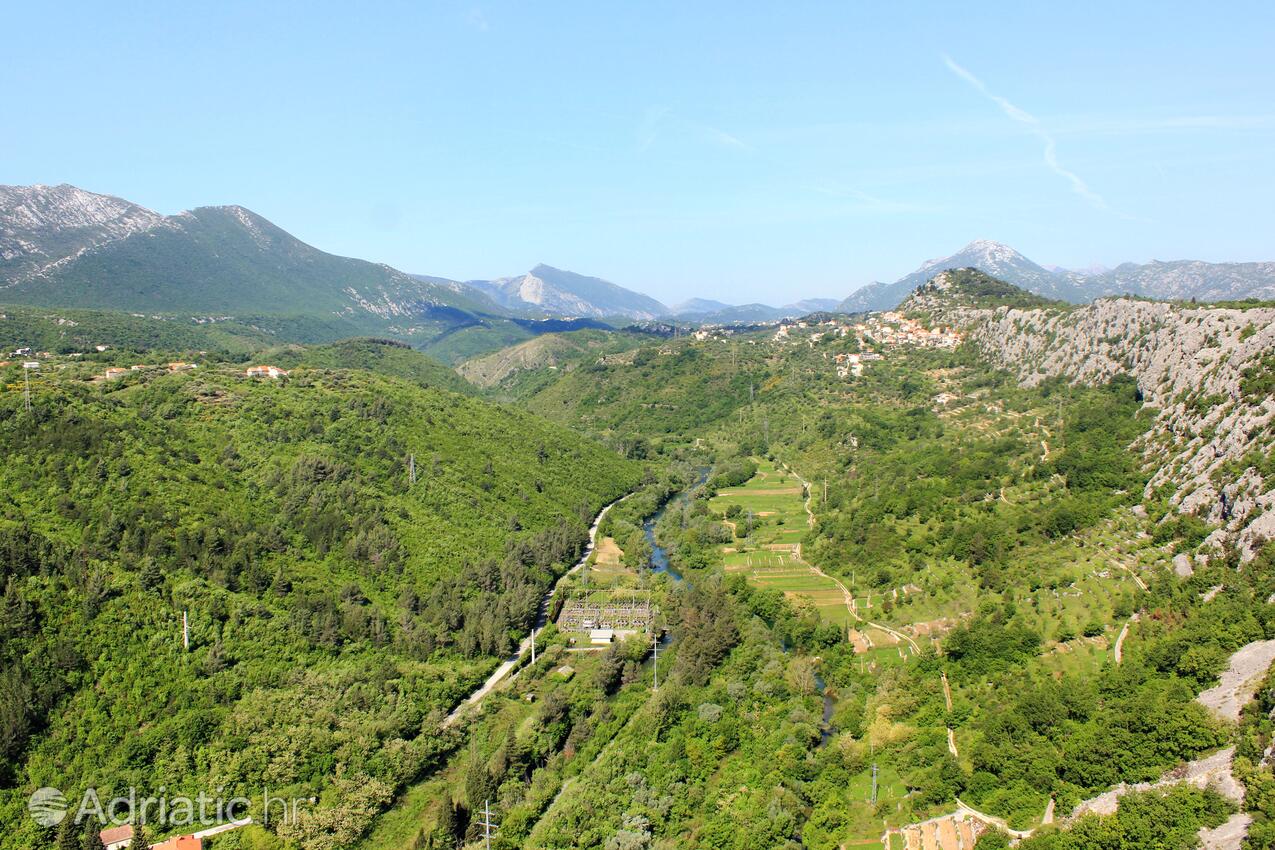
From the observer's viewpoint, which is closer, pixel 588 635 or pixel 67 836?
pixel 67 836

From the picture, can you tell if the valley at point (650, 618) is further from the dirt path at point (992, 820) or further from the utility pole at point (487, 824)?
the utility pole at point (487, 824)

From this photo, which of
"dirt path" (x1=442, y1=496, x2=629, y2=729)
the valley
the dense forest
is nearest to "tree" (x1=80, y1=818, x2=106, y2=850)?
the dense forest

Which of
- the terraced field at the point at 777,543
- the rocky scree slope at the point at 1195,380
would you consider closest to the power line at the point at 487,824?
the terraced field at the point at 777,543

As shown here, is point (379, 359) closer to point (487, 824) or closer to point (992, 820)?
point (487, 824)

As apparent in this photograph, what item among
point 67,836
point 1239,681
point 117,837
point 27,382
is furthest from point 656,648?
point 27,382

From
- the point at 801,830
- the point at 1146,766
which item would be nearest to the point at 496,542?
the point at 801,830

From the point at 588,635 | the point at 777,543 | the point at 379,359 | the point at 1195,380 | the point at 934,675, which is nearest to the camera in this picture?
the point at 934,675

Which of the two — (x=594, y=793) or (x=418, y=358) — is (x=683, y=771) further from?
(x=418, y=358)
